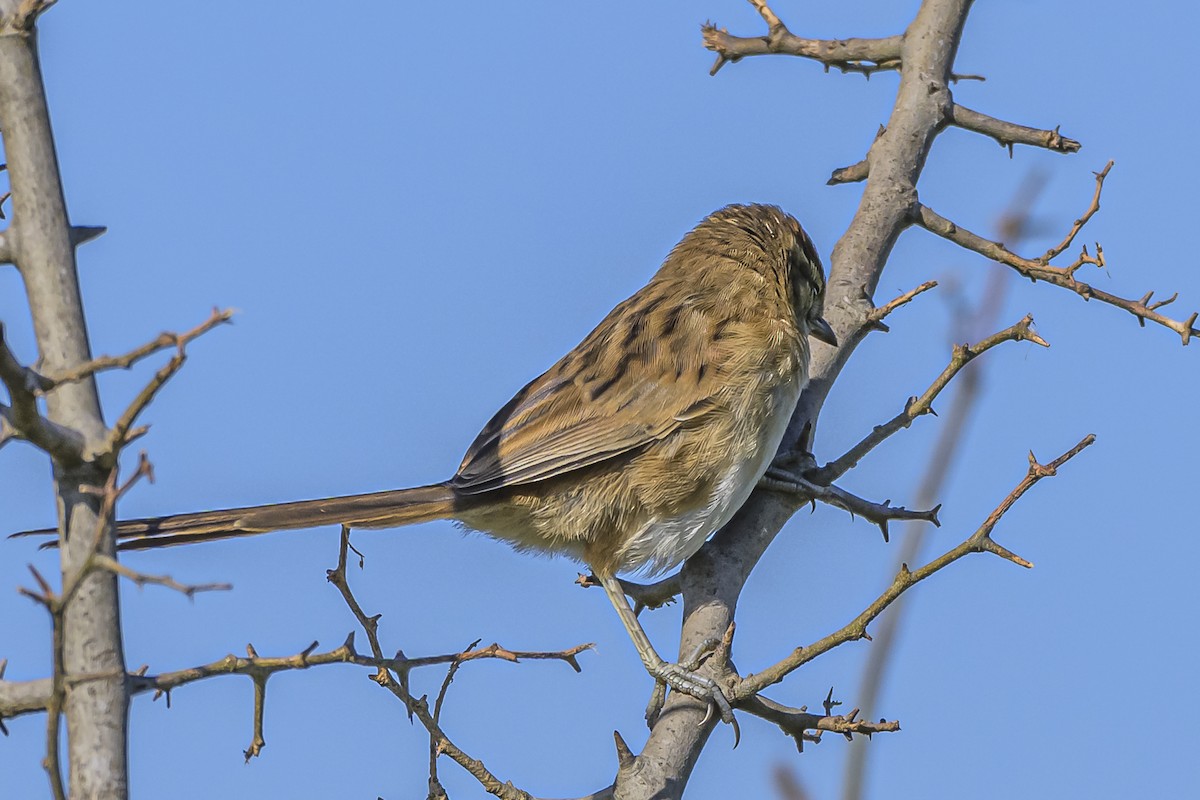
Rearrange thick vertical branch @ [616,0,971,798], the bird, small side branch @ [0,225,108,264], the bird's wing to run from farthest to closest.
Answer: the bird's wing < the bird < thick vertical branch @ [616,0,971,798] < small side branch @ [0,225,108,264]

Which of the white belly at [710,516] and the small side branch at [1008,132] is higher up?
the small side branch at [1008,132]

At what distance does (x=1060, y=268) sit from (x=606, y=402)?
178 centimetres

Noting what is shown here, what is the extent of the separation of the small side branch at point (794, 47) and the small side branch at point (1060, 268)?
69cm

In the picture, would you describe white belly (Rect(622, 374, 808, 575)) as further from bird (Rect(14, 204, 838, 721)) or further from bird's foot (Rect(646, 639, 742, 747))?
bird's foot (Rect(646, 639, 742, 747))

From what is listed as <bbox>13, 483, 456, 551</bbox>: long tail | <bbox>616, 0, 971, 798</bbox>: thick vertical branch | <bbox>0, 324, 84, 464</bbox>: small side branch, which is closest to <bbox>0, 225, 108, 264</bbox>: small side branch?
<bbox>0, 324, 84, 464</bbox>: small side branch

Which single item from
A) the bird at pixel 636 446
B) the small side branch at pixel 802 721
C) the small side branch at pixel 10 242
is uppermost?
the bird at pixel 636 446

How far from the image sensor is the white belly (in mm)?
5227

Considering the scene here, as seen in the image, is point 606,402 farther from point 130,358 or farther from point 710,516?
point 130,358

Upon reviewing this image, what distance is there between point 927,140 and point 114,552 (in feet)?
12.4

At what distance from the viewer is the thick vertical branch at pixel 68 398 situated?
7.87 ft

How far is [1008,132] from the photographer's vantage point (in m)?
5.29

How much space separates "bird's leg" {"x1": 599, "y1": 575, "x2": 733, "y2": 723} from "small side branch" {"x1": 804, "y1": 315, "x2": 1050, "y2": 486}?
0.86 metres

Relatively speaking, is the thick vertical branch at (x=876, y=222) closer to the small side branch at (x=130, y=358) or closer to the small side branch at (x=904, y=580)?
the small side branch at (x=904, y=580)

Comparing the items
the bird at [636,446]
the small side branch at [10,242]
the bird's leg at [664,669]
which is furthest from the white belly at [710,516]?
the small side branch at [10,242]
